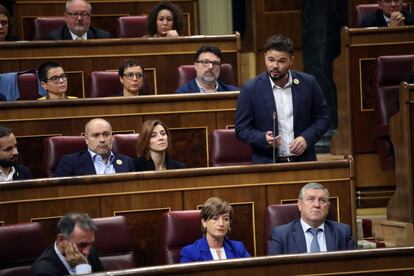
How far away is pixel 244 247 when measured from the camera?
3518 mm

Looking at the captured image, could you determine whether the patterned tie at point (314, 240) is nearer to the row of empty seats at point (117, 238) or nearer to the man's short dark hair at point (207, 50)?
the row of empty seats at point (117, 238)

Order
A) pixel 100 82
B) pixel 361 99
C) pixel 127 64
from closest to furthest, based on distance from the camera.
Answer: pixel 127 64
pixel 100 82
pixel 361 99

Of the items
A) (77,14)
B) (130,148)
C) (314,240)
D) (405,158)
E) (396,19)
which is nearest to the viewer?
(314,240)

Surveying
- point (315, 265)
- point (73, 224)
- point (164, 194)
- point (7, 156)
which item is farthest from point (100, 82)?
point (315, 265)

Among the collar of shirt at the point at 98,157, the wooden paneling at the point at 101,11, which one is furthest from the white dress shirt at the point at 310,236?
the wooden paneling at the point at 101,11

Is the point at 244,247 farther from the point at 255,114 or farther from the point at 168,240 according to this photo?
Result: the point at 255,114

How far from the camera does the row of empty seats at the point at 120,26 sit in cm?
515

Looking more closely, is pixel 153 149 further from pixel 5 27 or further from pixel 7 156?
pixel 5 27

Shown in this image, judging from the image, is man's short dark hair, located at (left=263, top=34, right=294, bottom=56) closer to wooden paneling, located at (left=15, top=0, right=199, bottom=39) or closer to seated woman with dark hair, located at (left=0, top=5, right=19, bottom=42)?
seated woman with dark hair, located at (left=0, top=5, right=19, bottom=42)

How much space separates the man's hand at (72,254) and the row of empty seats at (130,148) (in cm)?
96

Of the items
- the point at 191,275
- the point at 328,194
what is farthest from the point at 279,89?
the point at 191,275

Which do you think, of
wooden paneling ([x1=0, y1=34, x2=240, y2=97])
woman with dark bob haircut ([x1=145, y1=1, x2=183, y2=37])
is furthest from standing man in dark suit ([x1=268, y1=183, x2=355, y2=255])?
woman with dark bob haircut ([x1=145, y1=1, x2=183, y2=37])

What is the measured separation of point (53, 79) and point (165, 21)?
0.79 meters

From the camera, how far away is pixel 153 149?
151 inches
